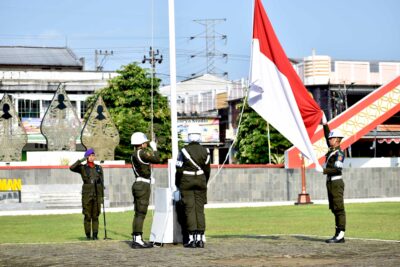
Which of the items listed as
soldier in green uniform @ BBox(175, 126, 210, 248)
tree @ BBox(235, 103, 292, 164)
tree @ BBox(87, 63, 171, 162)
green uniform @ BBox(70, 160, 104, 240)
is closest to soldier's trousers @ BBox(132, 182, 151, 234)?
soldier in green uniform @ BBox(175, 126, 210, 248)

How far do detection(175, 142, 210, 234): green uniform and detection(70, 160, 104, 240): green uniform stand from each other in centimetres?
423

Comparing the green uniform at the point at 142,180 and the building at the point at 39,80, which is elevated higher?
the building at the point at 39,80

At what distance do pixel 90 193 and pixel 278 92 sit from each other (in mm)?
4820

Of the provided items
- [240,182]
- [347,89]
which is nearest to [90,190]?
[240,182]

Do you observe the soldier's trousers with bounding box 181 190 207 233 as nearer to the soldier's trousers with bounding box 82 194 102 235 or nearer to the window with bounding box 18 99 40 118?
the soldier's trousers with bounding box 82 194 102 235

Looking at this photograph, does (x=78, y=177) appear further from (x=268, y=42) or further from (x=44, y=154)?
(x=268, y=42)

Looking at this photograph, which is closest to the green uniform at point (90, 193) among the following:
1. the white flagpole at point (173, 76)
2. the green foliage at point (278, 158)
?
the white flagpole at point (173, 76)

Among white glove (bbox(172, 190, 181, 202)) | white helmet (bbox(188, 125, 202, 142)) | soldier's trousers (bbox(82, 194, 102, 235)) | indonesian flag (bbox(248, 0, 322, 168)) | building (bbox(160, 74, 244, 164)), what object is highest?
building (bbox(160, 74, 244, 164))

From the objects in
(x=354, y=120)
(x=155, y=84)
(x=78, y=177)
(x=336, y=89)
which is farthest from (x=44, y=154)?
(x=336, y=89)

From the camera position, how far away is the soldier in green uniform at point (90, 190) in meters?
19.4

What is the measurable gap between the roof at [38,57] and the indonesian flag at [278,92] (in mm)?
78601

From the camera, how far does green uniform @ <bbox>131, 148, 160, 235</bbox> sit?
52.1ft

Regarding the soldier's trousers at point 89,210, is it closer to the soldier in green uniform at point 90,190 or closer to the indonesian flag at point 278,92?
the soldier in green uniform at point 90,190

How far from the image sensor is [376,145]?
78.1m
